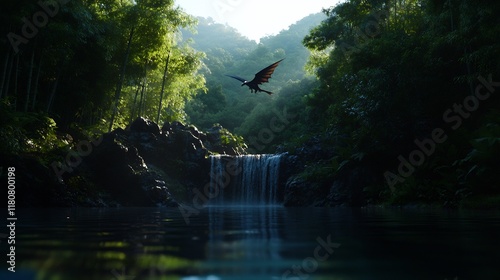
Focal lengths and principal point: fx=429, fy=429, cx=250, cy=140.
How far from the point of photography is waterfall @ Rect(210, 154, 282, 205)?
68.6 ft

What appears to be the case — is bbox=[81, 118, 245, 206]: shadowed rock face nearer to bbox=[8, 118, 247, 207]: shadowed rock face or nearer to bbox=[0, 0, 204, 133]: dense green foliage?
bbox=[8, 118, 247, 207]: shadowed rock face

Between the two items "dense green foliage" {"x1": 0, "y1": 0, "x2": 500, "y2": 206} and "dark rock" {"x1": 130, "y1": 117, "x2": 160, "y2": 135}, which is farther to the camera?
"dark rock" {"x1": 130, "y1": 117, "x2": 160, "y2": 135}

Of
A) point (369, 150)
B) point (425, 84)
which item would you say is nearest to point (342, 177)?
point (369, 150)

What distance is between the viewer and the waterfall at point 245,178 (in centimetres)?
2091

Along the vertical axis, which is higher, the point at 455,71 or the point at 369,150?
the point at 455,71

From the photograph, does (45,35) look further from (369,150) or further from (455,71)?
(455,71)

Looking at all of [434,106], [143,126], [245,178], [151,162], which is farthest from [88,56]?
[434,106]

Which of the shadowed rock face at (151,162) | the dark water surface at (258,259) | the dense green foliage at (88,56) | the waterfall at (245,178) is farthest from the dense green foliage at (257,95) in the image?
the dark water surface at (258,259)

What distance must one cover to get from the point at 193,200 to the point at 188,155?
2.33 metres

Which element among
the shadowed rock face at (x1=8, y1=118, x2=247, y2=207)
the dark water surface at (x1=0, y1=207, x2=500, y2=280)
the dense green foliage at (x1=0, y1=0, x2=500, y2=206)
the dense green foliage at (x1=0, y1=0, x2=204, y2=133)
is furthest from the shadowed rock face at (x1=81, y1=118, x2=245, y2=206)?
the dark water surface at (x1=0, y1=207, x2=500, y2=280)

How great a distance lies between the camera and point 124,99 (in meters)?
25.7

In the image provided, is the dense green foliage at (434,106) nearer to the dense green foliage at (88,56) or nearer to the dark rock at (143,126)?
the dark rock at (143,126)

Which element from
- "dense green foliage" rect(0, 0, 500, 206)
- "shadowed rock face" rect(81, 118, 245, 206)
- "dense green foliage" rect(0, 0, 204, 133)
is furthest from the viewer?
"shadowed rock face" rect(81, 118, 245, 206)

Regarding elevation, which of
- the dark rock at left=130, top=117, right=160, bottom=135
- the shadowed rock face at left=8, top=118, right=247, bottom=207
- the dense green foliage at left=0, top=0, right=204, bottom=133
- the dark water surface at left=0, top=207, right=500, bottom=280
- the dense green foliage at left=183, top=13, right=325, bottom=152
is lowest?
the dark water surface at left=0, top=207, right=500, bottom=280
